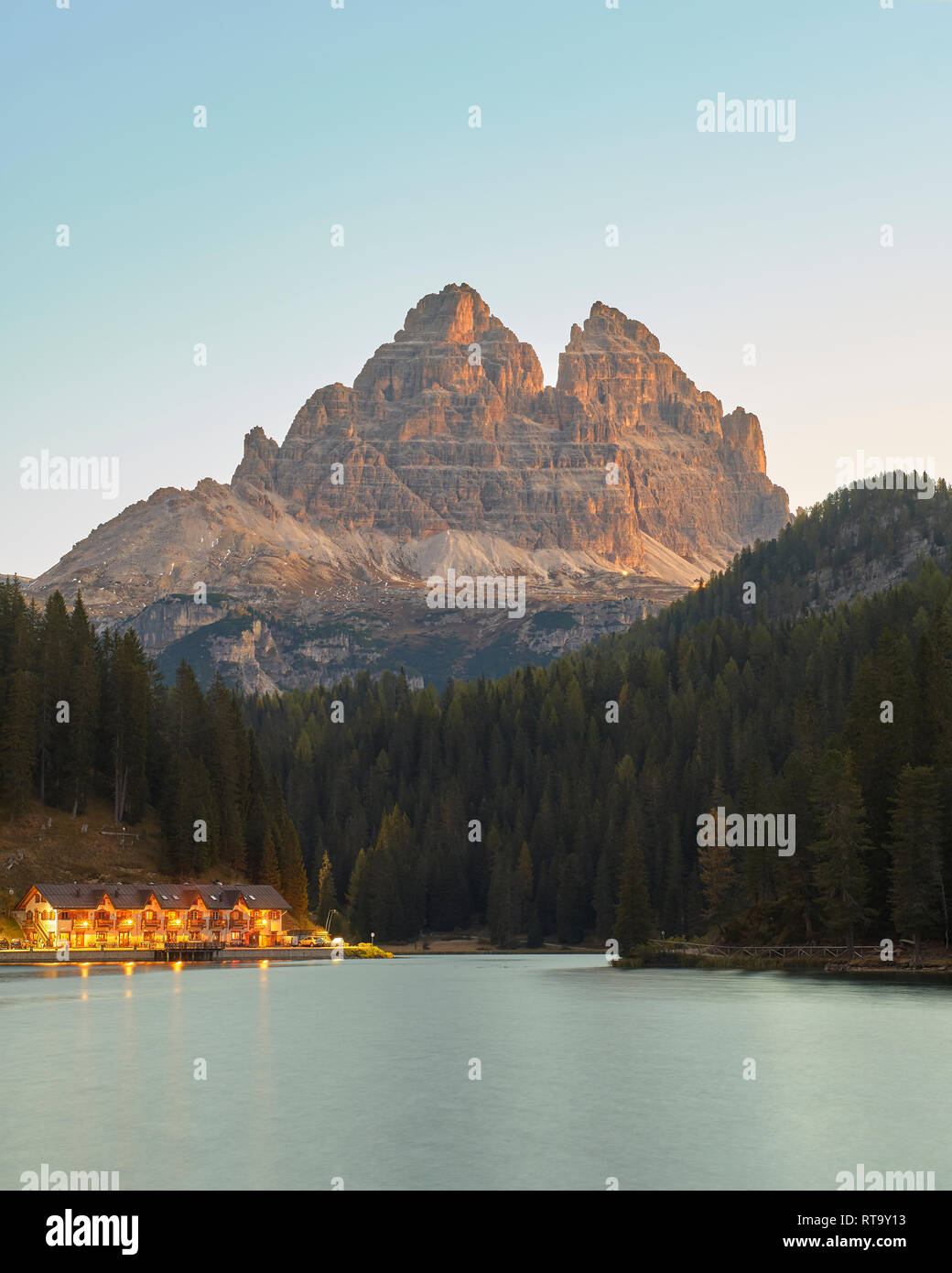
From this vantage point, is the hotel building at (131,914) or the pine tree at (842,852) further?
the hotel building at (131,914)

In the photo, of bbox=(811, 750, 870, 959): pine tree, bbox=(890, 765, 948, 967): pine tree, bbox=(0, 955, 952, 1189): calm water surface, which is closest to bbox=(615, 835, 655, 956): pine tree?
bbox=(811, 750, 870, 959): pine tree

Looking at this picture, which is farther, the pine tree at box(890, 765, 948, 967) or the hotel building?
the hotel building

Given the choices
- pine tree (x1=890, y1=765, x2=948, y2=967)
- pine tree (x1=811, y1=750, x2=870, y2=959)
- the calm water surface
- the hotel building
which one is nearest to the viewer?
the calm water surface

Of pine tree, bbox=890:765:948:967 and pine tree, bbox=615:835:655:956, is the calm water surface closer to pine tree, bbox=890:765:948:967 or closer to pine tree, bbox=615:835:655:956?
pine tree, bbox=890:765:948:967

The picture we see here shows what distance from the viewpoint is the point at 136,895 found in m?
182

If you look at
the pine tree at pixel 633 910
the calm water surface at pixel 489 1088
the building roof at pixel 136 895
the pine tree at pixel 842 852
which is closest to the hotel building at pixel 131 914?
the building roof at pixel 136 895

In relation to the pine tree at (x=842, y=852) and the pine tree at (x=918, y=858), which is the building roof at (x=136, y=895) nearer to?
the pine tree at (x=842, y=852)

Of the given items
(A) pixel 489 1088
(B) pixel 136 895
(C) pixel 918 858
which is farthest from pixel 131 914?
(A) pixel 489 1088

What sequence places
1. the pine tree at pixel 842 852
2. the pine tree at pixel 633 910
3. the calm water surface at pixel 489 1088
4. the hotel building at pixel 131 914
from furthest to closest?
the hotel building at pixel 131 914 < the pine tree at pixel 633 910 < the pine tree at pixel 842 852 < the calm water surface at pixel 489 1088

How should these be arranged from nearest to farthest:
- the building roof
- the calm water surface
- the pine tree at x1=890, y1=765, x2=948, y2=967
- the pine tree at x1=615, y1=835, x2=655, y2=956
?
the calm water surface → the pine tree at x1=890, y1=765, x2=948, y2=967 → the pine tree at x1=615, y1=835, x2=655, y2=956 → the building roof

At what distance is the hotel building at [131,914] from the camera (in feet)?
569

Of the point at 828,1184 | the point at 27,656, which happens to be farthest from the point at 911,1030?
the point at 27,656

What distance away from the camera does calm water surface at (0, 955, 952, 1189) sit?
5466cm
